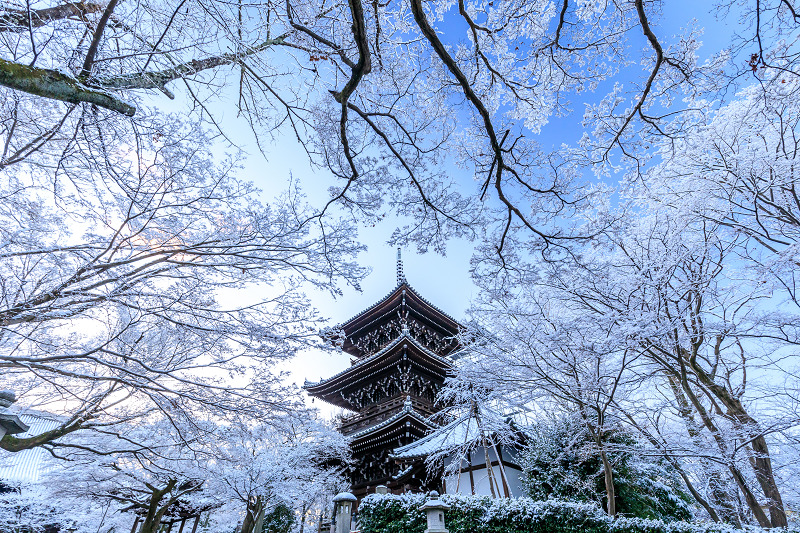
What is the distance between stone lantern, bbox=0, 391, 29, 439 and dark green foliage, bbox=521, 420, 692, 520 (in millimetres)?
9220

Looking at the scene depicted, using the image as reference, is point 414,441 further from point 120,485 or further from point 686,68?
point 686,68

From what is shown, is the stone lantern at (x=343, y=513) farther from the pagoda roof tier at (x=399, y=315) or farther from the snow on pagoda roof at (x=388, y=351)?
the pagoda roof tier at (x=399, y=315)

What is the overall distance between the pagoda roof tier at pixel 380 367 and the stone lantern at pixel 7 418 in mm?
10932

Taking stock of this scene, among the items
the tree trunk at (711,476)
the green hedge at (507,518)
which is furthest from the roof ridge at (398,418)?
the tree trunk at (711,476)

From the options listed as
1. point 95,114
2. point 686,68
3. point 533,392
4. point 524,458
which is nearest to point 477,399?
point 533,392

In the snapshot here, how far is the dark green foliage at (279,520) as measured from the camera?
14123 mm

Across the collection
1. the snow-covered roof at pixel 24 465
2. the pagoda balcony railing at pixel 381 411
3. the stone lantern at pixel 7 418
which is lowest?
the snow-covered roof at pixel 24 465

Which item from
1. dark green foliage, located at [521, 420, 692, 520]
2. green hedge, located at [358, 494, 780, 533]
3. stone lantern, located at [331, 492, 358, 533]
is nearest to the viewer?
green hedge, located at [358, 494, 780, 533]

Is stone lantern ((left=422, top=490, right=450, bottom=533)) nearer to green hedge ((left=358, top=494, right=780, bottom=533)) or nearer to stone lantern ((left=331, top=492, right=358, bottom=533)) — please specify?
green hedge ((left=358, top=494, right=780, bottom=533))

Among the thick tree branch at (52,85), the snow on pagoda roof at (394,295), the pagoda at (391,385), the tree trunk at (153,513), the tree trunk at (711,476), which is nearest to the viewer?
the thick tree branch at (52,85)

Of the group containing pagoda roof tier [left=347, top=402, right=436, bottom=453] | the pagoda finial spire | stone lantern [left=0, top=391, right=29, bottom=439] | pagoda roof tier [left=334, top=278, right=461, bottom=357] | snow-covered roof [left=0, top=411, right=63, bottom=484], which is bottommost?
snow-covered roof [left=0, top=411, right=63, bottom=484]

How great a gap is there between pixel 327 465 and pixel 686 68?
16203 mm

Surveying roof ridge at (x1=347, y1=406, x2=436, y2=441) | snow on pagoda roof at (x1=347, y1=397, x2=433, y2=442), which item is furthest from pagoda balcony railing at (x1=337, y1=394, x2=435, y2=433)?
snow on pagoda roof at (x1=347, y1=397, x2=433, y2=442)

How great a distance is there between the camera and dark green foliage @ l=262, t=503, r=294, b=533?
46.3 feet
